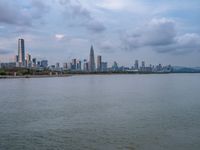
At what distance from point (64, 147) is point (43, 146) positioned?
1.12m

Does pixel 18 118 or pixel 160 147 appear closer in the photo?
pixel 160 147

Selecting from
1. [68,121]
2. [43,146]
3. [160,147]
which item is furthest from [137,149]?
[68,121]

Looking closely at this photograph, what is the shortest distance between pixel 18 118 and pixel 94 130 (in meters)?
7.86

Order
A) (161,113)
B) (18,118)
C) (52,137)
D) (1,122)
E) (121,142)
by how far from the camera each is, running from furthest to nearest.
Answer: (161,113)
(18,118)
(1,122)
(52,137)
(121,142)

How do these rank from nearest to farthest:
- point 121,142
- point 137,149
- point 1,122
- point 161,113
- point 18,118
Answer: point 137,149 → point 121,142 → point 1,122 → point 18,118 → point 161,113

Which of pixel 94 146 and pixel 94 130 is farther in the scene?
pixel 94 130

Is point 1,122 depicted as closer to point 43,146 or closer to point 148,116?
point 43,146

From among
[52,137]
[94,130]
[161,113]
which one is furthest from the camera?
[161,113]

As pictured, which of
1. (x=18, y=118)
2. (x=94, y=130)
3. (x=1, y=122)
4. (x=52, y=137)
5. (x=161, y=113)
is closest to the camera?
(x=52, y=137)

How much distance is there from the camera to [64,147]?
1645 cm

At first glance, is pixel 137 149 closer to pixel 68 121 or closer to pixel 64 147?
pixel 64 147

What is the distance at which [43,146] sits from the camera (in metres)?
16.7

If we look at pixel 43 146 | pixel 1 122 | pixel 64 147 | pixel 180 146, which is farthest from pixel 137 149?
pixel 1 122

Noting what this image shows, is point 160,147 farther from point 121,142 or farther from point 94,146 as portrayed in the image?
point 94,146
